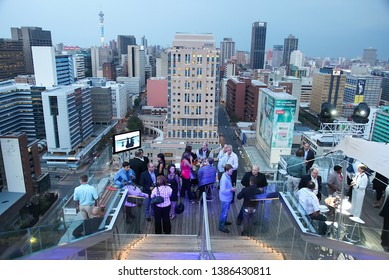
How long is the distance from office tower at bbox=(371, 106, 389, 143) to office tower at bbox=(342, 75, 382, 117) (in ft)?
49.4

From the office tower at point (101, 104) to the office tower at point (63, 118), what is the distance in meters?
6.09

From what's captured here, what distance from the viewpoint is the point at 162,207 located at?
3.72m

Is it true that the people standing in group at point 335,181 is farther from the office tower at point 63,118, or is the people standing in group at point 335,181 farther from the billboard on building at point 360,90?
the billboard on building at point 360,90

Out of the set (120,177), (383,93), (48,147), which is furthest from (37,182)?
(383,93)

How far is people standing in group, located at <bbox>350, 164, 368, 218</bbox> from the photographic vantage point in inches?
151

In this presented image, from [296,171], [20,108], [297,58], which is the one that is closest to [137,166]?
[296,171]

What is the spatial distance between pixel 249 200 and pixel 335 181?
1.36m

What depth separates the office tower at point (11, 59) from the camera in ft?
118

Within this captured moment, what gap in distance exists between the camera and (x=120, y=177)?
401 centimetres

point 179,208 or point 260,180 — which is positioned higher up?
point 260,180

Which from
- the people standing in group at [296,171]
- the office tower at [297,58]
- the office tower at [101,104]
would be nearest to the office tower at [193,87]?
the office tower at [101,104]

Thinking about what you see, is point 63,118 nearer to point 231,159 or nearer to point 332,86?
point 231,159

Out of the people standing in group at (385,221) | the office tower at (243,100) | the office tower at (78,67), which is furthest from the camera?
the office tower at (78,67)

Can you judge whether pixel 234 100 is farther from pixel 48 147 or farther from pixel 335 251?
pixel 335 251
